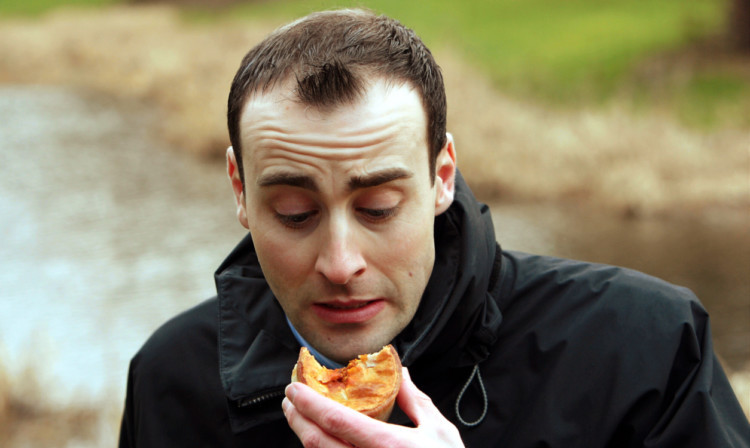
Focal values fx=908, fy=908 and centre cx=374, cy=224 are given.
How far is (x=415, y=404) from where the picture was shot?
198 cm

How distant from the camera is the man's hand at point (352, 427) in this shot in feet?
6.00

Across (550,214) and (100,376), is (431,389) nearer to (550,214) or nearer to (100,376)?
(100,376)

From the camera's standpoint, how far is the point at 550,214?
1021 cm

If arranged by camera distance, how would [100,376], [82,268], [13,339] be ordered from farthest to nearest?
[82,268]
[13,339]
[100,376]

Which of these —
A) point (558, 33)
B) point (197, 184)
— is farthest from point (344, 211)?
point (558, 33)

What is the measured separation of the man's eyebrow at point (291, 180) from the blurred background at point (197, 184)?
0.97 meters

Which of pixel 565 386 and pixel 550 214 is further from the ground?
pixel 565 386

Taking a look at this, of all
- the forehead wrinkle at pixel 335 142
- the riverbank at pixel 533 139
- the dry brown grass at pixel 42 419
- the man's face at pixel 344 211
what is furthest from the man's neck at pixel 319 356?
the riverbank at pixel 533 139

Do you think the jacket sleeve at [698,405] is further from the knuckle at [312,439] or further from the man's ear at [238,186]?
the man's ear at [238,186]

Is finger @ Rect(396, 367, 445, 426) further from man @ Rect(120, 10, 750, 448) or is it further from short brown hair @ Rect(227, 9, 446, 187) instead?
short brown hair @ Rect(227, 9, 446, 187)

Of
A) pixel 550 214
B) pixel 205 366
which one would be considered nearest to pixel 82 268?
pixel 550 214

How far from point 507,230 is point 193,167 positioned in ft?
15.5

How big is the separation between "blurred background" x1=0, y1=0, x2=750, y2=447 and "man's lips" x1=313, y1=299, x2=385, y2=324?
3.91ft

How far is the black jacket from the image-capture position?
233 centimetres
